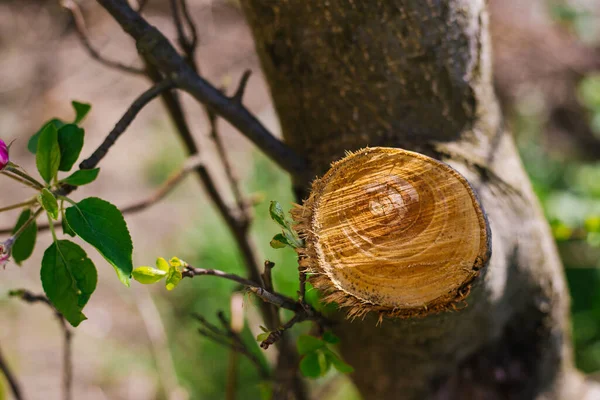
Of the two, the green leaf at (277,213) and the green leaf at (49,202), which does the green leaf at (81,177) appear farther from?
the green leaf at (277,213)

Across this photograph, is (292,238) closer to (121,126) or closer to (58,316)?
(121,126)

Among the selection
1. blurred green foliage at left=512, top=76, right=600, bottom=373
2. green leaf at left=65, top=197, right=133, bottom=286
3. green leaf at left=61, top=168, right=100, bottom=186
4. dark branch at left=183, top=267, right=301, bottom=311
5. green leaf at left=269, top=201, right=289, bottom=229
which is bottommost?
blurred green foliage at left=512, top=76, right=600, bottom=373

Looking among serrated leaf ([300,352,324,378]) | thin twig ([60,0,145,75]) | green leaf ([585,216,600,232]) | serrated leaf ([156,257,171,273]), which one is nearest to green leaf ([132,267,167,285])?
serrated leaf ([156,257,171,273])

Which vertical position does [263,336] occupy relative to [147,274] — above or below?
below

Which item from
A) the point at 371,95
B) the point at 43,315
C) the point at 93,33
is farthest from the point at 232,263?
the point at 93,33

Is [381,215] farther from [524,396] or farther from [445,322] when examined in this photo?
[524,396]

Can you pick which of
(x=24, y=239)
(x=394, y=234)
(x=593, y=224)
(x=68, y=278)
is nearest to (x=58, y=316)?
(x=24, y=239)

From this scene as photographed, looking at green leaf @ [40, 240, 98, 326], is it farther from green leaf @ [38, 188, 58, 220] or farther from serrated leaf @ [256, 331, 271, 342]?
serrated leaf @ [256, 331, 271, 342]

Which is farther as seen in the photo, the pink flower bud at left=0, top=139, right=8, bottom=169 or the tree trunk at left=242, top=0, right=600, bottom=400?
the tree trunk at left=242, top=0, right=600, bottom=400
